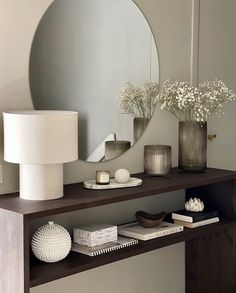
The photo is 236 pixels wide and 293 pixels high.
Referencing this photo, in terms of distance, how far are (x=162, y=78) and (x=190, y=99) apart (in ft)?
0.77

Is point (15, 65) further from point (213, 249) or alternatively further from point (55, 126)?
point (213, 249)

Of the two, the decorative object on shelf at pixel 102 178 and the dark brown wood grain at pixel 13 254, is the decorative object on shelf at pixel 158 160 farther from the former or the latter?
the dark brown wood grain at pixel 13 254

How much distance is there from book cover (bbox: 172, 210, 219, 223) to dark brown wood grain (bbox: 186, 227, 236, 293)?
0.16 metres

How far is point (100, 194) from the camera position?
2156 millimetres

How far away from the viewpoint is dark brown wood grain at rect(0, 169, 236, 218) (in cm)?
190

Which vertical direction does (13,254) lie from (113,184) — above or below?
below

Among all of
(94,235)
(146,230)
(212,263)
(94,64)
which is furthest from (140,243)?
(94,64)

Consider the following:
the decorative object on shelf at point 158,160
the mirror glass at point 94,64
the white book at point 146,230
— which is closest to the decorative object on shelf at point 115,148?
the mirror glass at point 94,64

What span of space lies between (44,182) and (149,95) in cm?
89

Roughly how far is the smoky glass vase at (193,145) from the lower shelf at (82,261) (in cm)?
34

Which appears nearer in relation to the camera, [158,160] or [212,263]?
[158,160]

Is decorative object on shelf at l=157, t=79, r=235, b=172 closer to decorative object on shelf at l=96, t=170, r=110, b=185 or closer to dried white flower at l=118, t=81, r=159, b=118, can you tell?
dried white flower at l=118, t=81, r=159, b=118

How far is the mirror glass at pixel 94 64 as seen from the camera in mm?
2219

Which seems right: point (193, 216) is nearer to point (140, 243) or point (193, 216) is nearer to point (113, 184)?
point (140, 243)
